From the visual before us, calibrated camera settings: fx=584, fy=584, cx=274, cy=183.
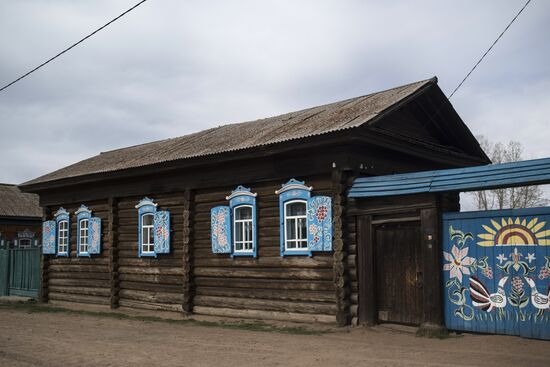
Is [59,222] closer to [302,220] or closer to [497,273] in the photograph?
[302,220]

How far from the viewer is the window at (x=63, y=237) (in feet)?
62.9

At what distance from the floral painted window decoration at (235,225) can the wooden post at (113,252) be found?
14.7 ft

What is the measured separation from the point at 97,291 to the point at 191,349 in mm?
9083

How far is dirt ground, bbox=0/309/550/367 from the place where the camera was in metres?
8.27

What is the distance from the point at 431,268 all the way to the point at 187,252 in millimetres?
6634

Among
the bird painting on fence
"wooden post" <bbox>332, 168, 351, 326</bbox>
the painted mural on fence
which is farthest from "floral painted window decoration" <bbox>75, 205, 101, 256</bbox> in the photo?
the bird painting on fence

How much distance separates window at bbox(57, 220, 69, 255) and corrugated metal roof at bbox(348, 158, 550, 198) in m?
11.4

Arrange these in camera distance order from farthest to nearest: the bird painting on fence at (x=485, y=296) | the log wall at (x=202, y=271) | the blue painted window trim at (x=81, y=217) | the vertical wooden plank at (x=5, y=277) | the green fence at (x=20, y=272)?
1. the vertical wooden plank at (x=5, y=277)
2. the green fence at (x=20, y=272)
3. the blue painted window trim at (x=81, y=217)
4. the log wall at (x=202, y=271)
5. the bird painting on fence at (x=485, y=296)

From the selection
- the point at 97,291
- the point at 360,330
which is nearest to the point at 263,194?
the point at 360,330

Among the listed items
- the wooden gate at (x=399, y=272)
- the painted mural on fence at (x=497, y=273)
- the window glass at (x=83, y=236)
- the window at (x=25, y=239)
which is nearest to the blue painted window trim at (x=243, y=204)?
the wooden gate at (x=399, y=272)

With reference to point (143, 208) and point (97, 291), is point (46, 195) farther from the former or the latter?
point (143, 208)

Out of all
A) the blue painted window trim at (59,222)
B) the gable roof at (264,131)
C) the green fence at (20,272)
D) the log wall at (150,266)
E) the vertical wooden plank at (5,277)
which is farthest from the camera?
the vertical wooden plank at (5,277)

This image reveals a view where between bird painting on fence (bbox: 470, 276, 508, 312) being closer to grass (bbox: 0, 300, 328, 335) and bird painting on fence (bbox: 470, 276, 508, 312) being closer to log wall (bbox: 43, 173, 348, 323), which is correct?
log wall (bbox: 43, 173, 348, 323)

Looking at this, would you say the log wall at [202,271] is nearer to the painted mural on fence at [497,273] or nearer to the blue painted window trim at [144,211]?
the blue painted window trim at [144,211]
